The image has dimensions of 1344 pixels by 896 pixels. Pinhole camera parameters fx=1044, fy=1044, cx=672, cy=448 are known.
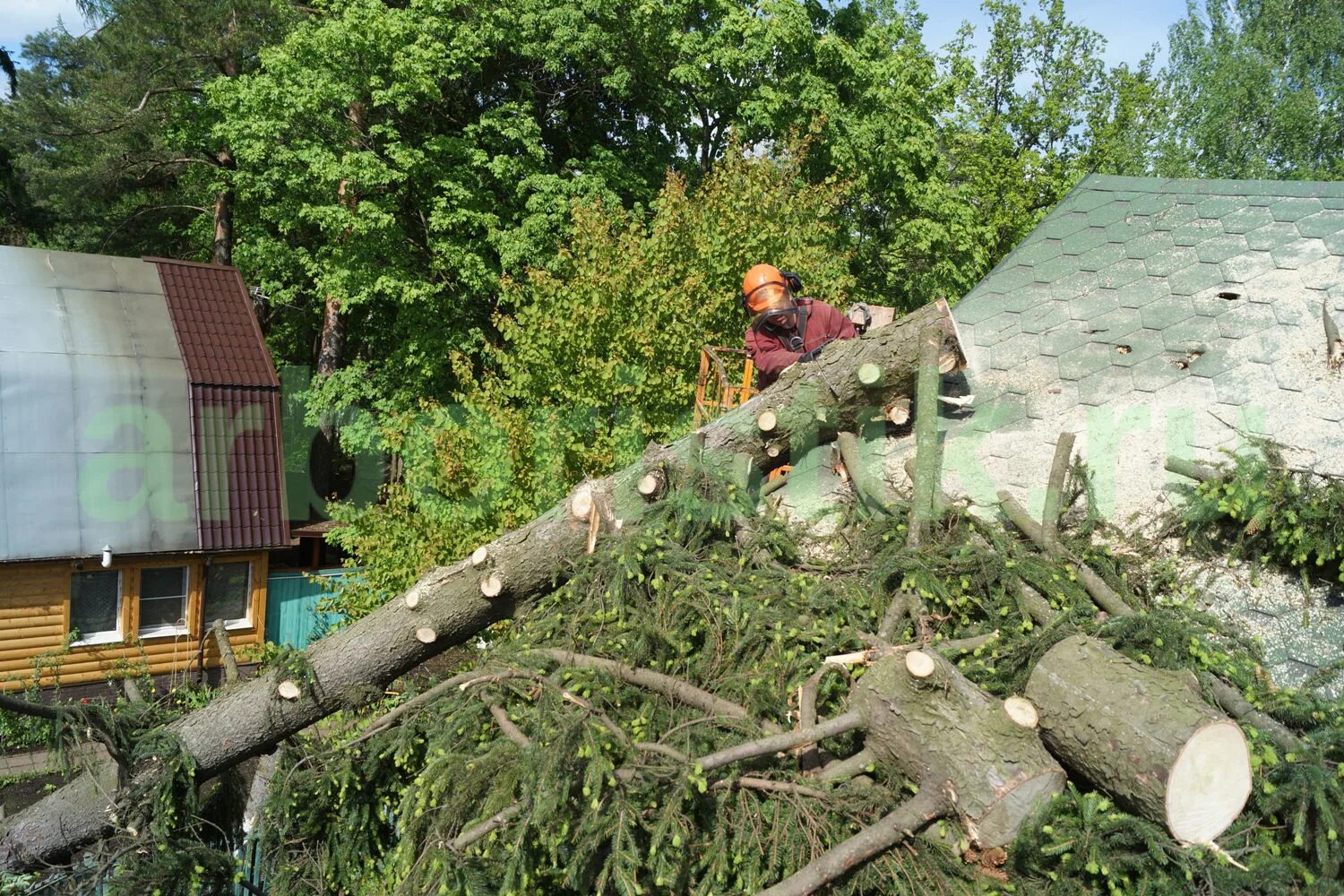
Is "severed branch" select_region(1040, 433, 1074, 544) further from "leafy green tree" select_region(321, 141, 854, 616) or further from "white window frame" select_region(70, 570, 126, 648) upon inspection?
"white window frame" select_region(70, 570, 126, 648)

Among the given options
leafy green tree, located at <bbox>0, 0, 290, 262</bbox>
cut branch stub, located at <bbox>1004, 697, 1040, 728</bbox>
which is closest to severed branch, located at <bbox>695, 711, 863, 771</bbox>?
cut branch stub, located at <bbox>1004, 697, 1040, 728</bbox>

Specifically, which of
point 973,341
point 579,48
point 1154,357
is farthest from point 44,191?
point 1154,357

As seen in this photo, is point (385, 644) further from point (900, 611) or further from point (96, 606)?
point (96, 606)

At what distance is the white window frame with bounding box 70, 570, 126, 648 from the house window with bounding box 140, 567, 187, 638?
0.78 feet

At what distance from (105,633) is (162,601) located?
74 cm

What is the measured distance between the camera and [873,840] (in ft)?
11.2

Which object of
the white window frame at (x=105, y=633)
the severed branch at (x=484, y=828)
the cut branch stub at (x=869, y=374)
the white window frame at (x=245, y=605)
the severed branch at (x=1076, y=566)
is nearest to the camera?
the severed branch at (x=484, y=828)

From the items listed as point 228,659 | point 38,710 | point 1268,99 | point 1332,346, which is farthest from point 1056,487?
point 1268,99

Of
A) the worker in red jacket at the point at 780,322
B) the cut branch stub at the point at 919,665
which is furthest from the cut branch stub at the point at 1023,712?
the worker in red jacket at the point at 780,322

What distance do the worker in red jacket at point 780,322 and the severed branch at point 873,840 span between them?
3330 mm

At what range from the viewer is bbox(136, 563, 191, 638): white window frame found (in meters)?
13.4

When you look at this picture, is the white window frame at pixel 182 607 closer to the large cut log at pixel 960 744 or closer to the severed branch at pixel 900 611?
the severed branch at pixel 900 611

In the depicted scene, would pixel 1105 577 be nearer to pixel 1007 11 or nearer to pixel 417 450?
pixel 417 450

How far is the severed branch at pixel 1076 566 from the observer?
14.5 feet
